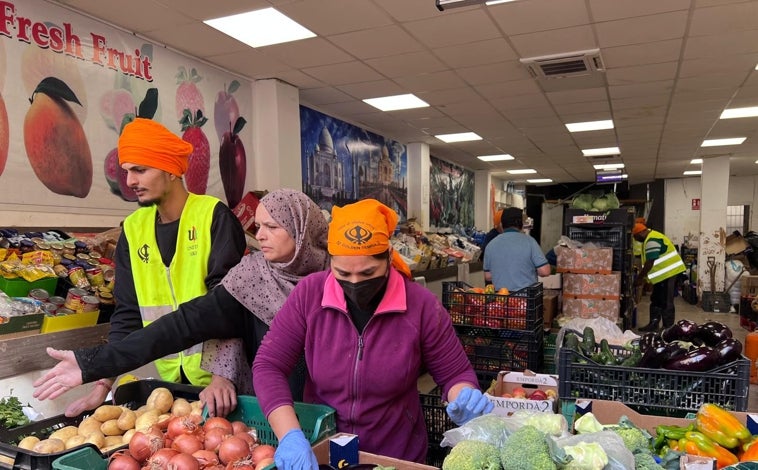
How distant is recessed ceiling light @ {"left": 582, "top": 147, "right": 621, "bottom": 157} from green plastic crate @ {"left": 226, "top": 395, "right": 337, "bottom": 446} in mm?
10604

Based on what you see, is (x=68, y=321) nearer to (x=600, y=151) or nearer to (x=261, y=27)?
(x=261, y=27)

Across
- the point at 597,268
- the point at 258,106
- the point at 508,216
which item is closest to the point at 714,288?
the point at 597,268

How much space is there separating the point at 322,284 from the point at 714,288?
12212mm

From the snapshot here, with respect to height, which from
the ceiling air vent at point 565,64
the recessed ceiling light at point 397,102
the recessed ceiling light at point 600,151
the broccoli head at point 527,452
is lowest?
the broccoli head at point 527,452

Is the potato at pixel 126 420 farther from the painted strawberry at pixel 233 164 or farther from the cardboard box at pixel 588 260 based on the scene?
the cardboard box at pixel 588 260

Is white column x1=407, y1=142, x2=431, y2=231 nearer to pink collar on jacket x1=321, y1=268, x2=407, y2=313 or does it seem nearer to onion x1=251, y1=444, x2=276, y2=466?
pink collar on jacket x1=321, y1=268, x2=407, y2=313

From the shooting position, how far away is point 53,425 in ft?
5.83

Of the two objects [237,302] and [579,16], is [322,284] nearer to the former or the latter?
[237,302]

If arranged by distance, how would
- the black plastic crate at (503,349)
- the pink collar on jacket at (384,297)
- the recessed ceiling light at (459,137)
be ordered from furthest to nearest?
the recessed ceiling light at (459,137), the black plastic crate at (503,349), the pink collar on jacket at (384,297)

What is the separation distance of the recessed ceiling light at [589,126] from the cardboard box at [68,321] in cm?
735

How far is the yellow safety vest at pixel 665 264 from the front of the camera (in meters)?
7.14

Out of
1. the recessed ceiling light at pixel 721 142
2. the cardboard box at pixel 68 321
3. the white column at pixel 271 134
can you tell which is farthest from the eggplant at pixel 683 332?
the recessed ceiling light at pixel 721 142

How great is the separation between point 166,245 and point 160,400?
626 mm

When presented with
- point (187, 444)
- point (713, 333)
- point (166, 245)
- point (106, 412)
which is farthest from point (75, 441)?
point (713, 333)
